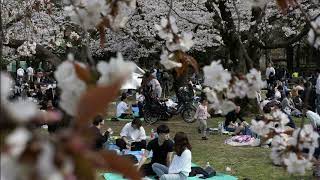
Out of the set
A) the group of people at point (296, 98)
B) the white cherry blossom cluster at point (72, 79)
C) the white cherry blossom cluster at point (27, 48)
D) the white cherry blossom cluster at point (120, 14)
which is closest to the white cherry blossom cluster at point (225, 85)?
the white cherry blossom cluster at point (120, 14)

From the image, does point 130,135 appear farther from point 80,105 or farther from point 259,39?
point 80,105

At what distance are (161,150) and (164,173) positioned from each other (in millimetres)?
336

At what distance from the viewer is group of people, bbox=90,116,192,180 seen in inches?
231

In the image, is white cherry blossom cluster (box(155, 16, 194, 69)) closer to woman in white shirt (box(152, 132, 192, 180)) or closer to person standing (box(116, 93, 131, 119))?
woman in white shirt (box(152, 132, 192, 180))

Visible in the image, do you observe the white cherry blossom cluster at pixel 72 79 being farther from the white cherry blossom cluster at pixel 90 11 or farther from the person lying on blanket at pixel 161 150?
the person lying on blanket at pixel 161 150

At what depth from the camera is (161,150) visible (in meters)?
6.46

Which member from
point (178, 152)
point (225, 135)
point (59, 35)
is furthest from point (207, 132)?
point (59, 35)

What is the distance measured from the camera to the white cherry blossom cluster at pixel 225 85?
2.10 metres

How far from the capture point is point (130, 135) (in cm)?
789

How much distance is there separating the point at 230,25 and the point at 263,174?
18.8 feet

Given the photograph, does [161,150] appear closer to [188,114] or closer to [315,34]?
[315,34]

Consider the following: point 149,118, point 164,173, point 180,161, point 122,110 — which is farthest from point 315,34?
point 122,110

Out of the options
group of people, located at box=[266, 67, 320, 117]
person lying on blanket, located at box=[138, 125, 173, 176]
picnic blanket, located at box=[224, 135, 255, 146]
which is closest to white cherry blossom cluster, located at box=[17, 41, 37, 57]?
picnic blanket, located at box=[224, 135, 255, 146]

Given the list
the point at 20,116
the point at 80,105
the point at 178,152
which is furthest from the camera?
the point at 178,152
